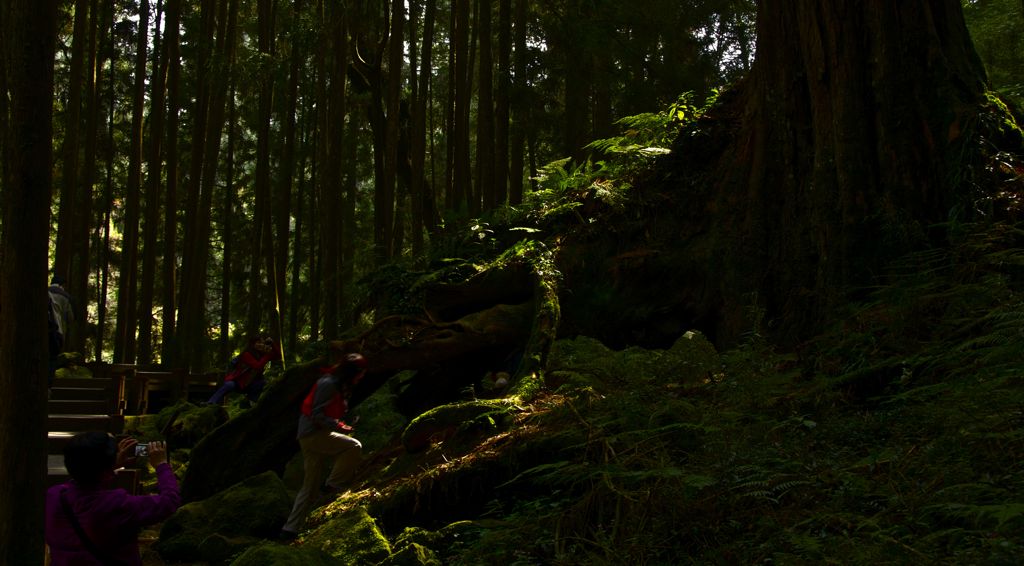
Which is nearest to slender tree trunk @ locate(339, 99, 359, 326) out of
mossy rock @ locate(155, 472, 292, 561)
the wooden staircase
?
the wooden staircase

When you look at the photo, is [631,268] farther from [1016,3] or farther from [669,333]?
[1016,3]

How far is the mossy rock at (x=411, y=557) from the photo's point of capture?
5387mm

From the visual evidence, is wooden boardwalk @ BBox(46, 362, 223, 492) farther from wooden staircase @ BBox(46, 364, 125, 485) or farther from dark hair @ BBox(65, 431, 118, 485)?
dark hair @ BBox(65, 431, 118, 485)

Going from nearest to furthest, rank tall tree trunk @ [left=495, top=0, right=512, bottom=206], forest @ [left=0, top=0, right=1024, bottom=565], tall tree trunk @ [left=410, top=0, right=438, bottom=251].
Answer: forest @ [left=0, top=0, right=1024, bottom=565], tall tree trunk @ [left=495, top=0, right=512, bottom=206], tall tree trunk @ [left=410, top=0, right=438, bottom=251]

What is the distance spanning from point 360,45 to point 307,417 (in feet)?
50.1

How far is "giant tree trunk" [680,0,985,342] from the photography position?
649 centimetres

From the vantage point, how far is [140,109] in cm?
2245

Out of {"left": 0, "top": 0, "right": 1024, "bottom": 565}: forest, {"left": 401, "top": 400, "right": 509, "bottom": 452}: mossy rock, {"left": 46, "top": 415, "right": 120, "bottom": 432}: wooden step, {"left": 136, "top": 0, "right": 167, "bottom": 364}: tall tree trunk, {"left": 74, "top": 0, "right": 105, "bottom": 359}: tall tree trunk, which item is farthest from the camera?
{"left": 74, "top": 0, "right": 105, "bottom": 359}: tall tree trunk

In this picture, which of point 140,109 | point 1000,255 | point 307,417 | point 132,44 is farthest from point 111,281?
point 1000,255

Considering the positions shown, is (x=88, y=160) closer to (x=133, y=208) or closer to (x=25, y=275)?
(x=133, y=208)

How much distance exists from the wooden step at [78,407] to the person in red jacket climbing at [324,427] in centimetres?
442

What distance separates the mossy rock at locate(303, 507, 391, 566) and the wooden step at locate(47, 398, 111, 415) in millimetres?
5840

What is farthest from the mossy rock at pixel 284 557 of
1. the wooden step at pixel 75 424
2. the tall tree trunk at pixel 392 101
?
the tall tree trunk at pixel 392 101

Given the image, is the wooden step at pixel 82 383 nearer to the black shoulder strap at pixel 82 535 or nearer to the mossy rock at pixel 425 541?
the mossy rock at pixel 425 541
